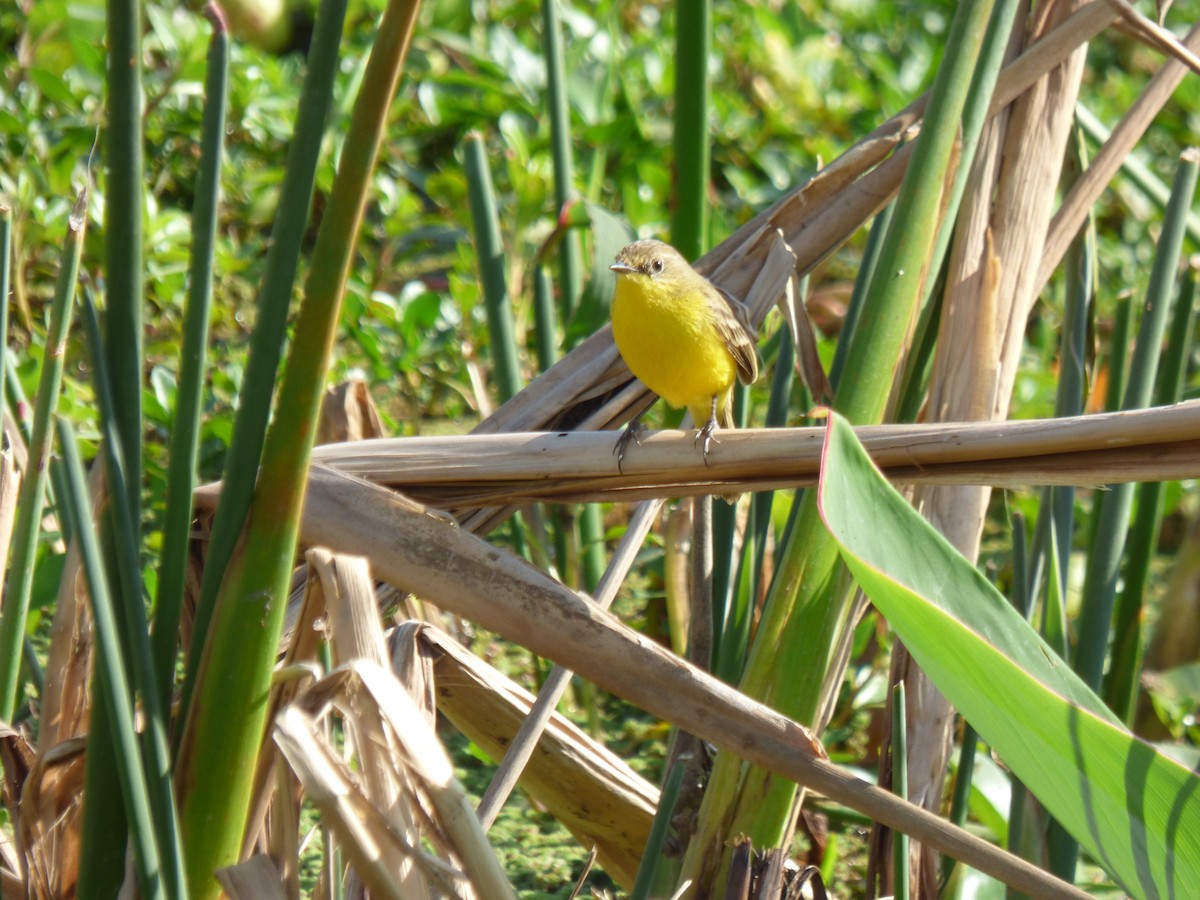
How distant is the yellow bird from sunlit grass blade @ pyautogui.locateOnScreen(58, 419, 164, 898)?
687 millimetres

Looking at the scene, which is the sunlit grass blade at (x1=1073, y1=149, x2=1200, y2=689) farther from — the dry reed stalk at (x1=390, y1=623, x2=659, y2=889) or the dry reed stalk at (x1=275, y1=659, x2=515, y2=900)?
the dry reed stalk at (x1=275, y1=659, x2=515, y2=900)

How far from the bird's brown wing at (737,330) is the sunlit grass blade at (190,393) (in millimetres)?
648

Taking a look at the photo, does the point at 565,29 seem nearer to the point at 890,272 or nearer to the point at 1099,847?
the point at 890,272

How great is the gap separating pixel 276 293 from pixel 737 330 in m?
0.85

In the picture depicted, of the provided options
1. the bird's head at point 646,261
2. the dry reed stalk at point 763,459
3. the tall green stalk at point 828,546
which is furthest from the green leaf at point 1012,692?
the bird's head at point 646,261

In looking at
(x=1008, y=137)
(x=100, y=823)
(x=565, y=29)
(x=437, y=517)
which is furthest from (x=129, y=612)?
(x=565, y=29)

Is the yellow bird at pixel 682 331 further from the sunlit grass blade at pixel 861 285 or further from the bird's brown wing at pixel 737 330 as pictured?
the sunlit grass blade at pixel 861 285

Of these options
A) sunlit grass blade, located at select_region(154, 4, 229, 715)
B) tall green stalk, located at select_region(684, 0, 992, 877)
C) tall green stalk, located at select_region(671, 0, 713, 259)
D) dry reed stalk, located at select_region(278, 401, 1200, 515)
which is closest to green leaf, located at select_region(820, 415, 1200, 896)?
dry reed stalk, located at select_region(278, 401, 1200, 515)

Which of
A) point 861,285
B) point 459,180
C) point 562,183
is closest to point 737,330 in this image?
point 861,285

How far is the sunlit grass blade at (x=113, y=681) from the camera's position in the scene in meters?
0.75

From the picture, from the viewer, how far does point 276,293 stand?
80 centimetres

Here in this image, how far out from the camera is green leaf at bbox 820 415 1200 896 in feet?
2.35

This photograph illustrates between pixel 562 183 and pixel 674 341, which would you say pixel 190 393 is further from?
pixel 562 183

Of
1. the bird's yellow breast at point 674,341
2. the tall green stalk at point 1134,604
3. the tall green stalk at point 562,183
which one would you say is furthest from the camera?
the tall green stalk at point 562,183
